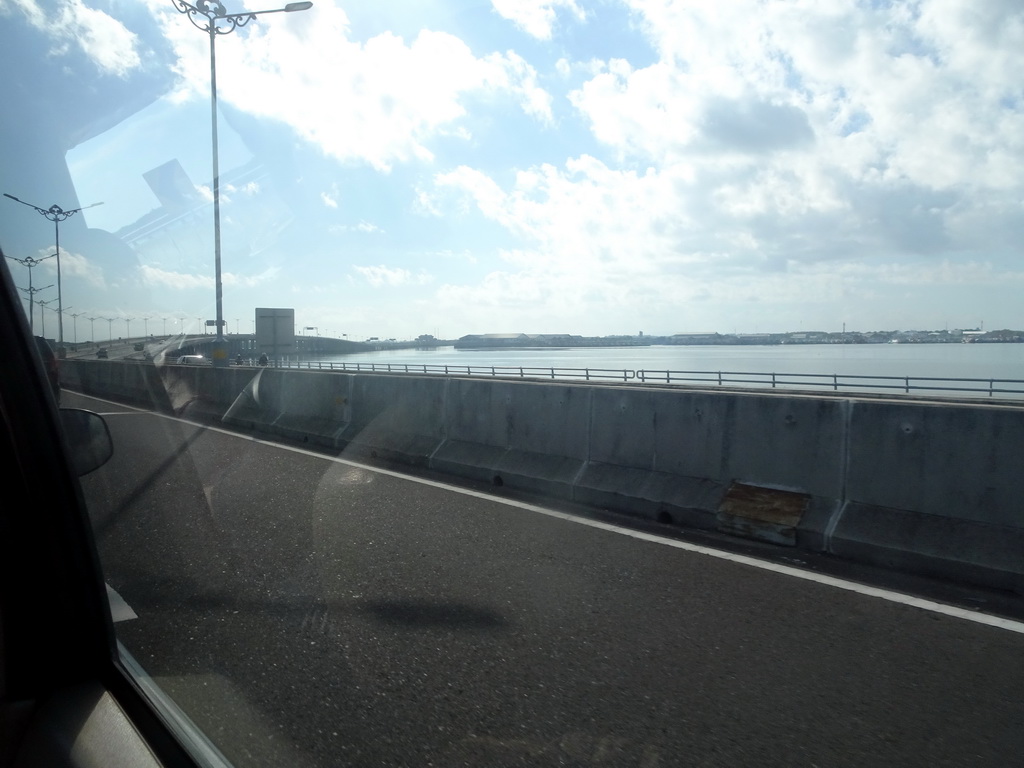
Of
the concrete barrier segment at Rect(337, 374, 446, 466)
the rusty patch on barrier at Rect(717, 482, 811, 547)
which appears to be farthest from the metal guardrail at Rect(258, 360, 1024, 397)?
the concrete barrier segment at Rect(337, 374, 446, 466)

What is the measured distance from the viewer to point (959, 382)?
2495cm

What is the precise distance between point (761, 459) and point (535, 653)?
12.6ft

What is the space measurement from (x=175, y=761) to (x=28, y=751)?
40cm

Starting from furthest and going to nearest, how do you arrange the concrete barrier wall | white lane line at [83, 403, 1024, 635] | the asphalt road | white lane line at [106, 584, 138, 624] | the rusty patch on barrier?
the rusty patch on barrier → the concrete barrier wall → white lane line at [83, 403, 1024, 635] → white lane line at [106, 584, 138, 624] → the asphalt road

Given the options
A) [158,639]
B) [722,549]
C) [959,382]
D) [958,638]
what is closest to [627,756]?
[958,638]

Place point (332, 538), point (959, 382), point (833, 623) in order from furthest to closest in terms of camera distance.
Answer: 1. point (959, 382)
2. point (332, 538)
3. point (833, 623)

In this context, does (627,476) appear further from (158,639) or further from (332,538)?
(158,639)

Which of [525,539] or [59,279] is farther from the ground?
[59,279]

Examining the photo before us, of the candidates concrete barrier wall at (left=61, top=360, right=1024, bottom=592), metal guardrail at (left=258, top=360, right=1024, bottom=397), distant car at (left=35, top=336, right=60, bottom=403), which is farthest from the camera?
metal guardrail at (left=258, top=360, right=1024, bottom=397)

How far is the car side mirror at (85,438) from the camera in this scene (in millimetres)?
3020

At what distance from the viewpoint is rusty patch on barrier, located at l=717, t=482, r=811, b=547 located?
732cm

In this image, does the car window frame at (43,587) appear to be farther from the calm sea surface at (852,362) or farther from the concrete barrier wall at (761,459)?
the calm sea surface at (852,362)

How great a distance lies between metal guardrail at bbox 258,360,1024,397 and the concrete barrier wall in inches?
343

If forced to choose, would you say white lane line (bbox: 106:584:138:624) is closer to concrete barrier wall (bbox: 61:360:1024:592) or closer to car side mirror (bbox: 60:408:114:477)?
car side mirror (bbox: 60:408:114:477)
